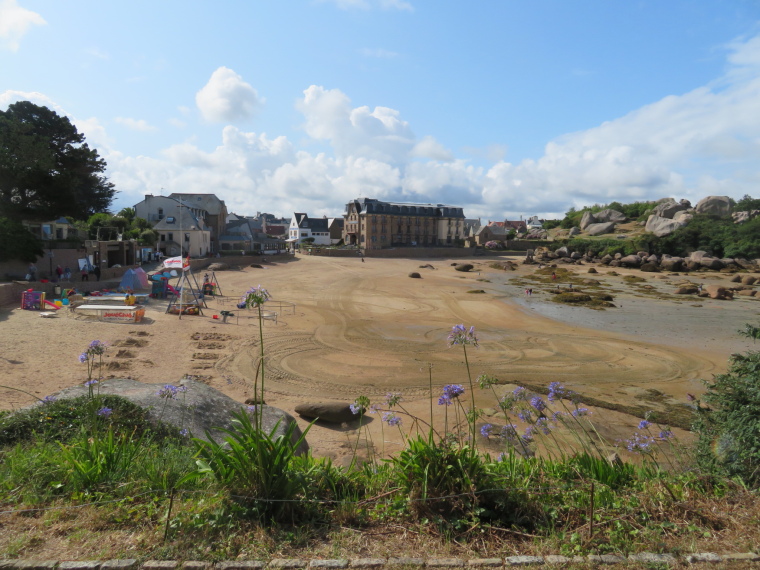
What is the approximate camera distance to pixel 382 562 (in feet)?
11.2

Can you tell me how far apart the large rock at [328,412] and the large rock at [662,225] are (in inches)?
3166

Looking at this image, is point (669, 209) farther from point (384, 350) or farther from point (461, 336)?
point (461, 336)

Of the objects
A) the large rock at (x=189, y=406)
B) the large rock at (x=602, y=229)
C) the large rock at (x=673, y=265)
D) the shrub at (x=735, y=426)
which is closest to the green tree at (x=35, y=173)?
the large rock at (x=189, y=406)

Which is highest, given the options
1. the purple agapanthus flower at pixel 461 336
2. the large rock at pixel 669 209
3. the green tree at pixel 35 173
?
the large rock at pixel 669 209

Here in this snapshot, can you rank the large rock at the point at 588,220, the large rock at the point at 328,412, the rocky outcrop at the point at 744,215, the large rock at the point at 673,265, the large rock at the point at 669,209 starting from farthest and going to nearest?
the large rock at the point at 588,220 → the large rock at the point at 669,209 → the rocky outcrop at the point at 744,215 → the large rock at the point at 673,265 → the large rock at the point at 328,412

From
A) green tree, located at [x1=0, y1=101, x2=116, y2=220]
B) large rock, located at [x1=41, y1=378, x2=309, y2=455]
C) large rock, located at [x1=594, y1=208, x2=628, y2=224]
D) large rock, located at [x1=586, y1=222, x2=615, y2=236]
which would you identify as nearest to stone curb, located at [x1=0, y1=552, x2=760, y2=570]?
large rock, located at [x1=41, y1=378, x2=309, y2=455]

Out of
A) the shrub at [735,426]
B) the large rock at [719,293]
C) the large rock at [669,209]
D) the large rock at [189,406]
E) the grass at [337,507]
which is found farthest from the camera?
the large rock at [669,209]

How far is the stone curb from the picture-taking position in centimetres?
325

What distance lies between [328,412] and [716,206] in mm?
100709

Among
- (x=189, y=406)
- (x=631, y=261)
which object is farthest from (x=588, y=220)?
(x=189, y=406)

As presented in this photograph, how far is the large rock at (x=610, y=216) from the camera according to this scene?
311 feet

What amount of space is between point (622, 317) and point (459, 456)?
2824 centimetres

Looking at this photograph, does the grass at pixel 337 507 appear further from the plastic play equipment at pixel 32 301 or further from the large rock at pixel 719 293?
the large rock at pixel 719 293

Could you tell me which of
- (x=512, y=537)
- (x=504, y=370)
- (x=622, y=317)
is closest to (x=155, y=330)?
(x=504, y=370)
